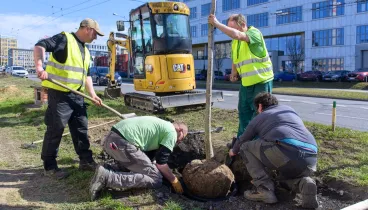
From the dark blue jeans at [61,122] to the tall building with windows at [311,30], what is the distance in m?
41.5

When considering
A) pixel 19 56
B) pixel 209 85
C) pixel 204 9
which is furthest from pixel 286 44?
pixel 19 56

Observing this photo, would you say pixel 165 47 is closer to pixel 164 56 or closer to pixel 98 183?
pixel 164 56

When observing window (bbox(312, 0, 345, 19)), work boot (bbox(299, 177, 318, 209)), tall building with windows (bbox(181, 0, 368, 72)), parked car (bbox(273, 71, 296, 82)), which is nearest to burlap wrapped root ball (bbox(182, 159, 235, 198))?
work boot (bbox(299, 177, 318, 209))

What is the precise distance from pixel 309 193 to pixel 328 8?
45733 millimetres

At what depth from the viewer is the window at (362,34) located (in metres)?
42.1

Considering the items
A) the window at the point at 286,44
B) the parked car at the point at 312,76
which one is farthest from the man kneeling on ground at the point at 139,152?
the window at the point at 286,44

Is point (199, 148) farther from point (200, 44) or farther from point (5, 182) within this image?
point (200, 44)

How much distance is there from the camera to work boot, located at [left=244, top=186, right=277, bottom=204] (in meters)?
3.87

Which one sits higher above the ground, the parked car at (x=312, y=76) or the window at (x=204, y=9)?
the window at (x=204, y=9)

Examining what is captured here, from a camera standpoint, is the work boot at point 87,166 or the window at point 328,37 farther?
the window at point 328,37

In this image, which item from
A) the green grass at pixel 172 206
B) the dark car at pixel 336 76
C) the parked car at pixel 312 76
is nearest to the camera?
the green grass at pixel 172 206

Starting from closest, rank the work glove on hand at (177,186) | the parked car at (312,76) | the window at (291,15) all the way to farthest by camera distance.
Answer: the work glove on hand at (177,186) < the parked car at (312,76) < the window at (291,15)

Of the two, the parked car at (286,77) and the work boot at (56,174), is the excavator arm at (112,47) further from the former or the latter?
the parked car at (286,77)

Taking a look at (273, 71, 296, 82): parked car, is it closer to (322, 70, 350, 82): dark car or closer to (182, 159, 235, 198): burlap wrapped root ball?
(322, 70, 350, 82): dark car
